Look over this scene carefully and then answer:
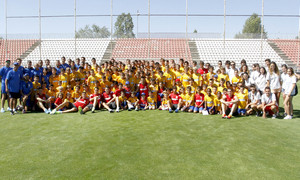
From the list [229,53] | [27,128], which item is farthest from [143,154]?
[229,53]

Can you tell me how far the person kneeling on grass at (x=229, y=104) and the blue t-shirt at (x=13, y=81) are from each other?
23.0 feet

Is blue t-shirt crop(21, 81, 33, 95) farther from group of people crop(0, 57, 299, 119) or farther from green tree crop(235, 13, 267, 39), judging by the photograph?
green tree crop(235, 13, 267, 39)

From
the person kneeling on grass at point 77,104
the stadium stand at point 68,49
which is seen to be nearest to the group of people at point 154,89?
the person kneeling on grass at point 77,104

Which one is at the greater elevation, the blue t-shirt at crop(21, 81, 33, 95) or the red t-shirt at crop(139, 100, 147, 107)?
the blue t-shirt at crop(21, 81, 33, 95)

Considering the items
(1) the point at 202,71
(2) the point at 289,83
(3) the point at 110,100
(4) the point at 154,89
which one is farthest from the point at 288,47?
(3) the point at 110,100

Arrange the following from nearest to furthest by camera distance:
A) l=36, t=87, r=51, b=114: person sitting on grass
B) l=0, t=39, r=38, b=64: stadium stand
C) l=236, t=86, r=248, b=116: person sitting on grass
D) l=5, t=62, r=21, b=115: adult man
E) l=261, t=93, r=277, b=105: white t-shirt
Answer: l=261, t=93, r=277, b=105: white t-shirt → l=236, t=86, r=248, b=116: person sitting on grass → l=5, t=62, r=21, b=115: adult man → l=36, t=87, r=51, b=114: person sitting on grass → l=0, t=39, r=38, b=64: stadium stand

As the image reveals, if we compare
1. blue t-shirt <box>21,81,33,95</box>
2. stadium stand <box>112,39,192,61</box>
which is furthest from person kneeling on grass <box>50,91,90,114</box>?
stadium stand <box>112,39,192,61</box>

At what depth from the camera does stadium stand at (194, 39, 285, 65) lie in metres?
26.3

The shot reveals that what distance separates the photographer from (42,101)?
26.9 ft

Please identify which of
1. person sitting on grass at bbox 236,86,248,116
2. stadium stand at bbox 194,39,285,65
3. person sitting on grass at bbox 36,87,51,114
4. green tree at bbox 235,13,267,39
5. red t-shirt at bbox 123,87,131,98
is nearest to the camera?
person sitting on grass at bbox 236,86,248,116

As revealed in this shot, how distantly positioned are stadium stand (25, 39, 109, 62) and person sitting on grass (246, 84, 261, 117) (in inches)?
888

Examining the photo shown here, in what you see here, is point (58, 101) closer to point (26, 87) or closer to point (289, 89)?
point (26, 87)

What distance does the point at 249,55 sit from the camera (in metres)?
26.7

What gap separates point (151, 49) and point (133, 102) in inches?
931
